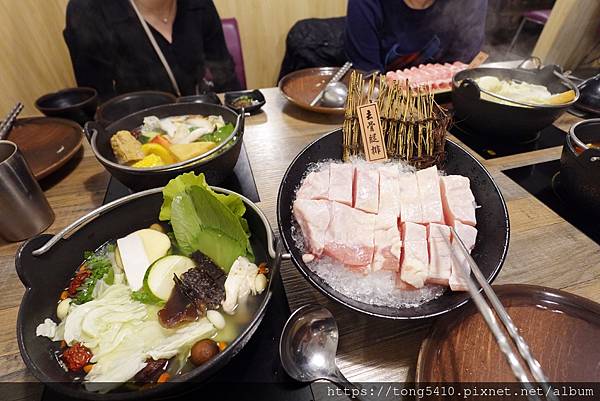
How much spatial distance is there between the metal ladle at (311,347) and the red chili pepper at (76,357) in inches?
22.0

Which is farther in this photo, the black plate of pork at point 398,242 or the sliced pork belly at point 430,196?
the sliced pork belly at point 430,196

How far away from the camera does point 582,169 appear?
4.46ft

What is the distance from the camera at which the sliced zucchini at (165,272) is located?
1022mm

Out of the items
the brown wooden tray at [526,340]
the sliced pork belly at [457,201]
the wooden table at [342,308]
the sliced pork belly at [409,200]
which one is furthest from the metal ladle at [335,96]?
the brown wooden tray at [526,340]

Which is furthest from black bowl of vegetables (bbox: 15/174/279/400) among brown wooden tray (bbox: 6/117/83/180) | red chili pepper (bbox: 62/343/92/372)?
brown wooden tray (bbox: 6/117/83/180)

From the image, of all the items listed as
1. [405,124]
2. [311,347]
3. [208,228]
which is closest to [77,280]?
[208,228]

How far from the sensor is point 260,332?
40.9 inches

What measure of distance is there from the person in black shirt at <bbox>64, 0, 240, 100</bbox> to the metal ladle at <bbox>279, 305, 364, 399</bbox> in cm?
282

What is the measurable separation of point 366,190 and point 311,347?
68 cm

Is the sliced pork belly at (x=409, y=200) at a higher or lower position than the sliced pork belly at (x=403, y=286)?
higher

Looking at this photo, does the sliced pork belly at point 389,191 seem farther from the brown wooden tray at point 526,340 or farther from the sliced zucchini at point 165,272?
the sliced zucchini at point 165,272

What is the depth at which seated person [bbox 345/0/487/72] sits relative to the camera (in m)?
3.17

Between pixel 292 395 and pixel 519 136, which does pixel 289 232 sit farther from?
pixel 519 136

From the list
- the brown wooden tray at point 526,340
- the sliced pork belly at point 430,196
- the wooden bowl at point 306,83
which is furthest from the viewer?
the wooden bowl at point 306,83
